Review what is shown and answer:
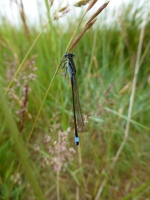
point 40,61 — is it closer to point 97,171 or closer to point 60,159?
point 97,171

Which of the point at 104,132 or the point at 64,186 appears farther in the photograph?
the point at 104,132

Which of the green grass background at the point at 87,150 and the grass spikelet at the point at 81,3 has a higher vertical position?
the grass spikelet at the point at 81,3

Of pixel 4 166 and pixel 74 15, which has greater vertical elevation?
pixel 74 15

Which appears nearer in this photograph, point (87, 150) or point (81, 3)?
point (81, 3)

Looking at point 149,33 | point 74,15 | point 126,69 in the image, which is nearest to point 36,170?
point 126,69

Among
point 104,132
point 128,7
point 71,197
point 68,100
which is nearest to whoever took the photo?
point 71,197

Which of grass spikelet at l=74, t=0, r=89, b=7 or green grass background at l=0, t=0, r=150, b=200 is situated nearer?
grass spikelet at l=74, t=0, r=89, b=7

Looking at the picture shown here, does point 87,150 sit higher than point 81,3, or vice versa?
point 81,3

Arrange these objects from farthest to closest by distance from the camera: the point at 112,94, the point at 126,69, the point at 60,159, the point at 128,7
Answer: the point at 128,7
the point at 126,69
the point at 112,94
the point at 60,159

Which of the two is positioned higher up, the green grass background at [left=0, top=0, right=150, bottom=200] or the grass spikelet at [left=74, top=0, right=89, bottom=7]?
the grass spikelet at [left=74, top=0, right=89, bottom=7]

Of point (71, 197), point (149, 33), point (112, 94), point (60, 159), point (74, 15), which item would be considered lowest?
point (71, 197)

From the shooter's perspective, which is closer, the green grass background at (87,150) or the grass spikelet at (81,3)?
the grass spikelet at (81,3)
